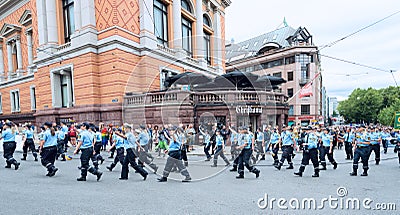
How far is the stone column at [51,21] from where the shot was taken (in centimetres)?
1878

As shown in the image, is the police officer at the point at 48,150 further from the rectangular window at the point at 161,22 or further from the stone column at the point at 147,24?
the rectangular window at the point at 161,22

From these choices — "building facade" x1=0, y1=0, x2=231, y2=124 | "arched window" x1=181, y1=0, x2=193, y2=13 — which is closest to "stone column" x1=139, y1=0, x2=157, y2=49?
"building facade" x1=0, y1=0, x2=231, y2=124

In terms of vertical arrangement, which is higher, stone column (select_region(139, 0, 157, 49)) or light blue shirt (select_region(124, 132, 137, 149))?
stone column (select_region(139, 0, 157, 49))

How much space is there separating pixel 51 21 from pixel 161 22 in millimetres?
9595

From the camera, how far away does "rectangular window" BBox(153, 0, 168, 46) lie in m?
19.3

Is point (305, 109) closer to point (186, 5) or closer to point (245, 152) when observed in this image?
point (186, 5)

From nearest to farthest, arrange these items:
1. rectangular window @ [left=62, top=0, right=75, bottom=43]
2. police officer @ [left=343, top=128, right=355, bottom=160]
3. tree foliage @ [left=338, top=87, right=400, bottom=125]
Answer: police officer @ [left=343, top=128, right=355, bottom=160]
rectangular window @ [left=62, top=0, right=75, bottom=43]
tree foliage @ [left=338, top=87, right=400, bottom=125]

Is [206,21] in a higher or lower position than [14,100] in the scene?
higher

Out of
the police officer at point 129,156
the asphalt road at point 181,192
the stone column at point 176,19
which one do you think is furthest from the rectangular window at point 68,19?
the police officer at point 129,156

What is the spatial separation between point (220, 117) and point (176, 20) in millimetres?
11178

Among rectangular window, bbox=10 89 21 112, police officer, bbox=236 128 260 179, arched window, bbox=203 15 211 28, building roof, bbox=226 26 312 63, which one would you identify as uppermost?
building roof, bbox=226 26 312 63

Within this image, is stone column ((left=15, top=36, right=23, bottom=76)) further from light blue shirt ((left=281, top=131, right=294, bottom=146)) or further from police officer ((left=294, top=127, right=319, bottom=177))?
police officer ((left=294, top=127, right=319, bottom=177))

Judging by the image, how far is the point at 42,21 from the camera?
19281mm

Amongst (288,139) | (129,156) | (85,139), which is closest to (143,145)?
(129,156)
